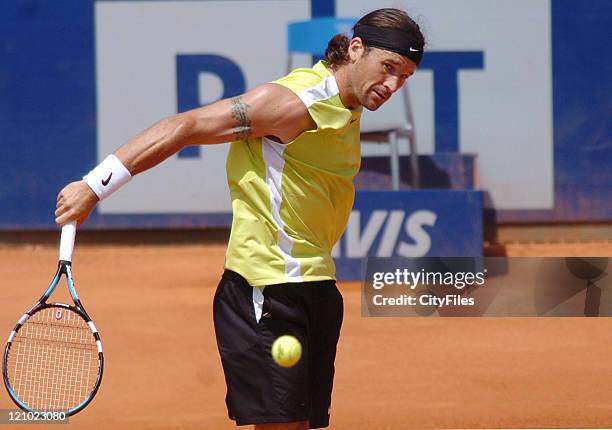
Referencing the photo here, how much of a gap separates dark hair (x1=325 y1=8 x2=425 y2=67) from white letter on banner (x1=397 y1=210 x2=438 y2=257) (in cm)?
575

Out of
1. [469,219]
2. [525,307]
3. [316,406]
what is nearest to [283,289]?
[316,406]

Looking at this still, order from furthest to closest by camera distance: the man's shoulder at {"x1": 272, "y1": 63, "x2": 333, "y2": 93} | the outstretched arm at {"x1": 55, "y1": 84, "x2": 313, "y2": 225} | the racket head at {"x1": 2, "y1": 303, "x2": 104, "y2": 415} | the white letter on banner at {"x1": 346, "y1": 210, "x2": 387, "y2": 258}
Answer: the white letter on banner at {"x1": 346, "y1": 210, "x2": 387, "y2": 258}
the racket head at {"x1": 2, "y1": 303, "x2": 104, "y2": 415}
the man's shoulder at {"x1": 272, "y1": 63, "x2": 333, "y2": 93}
the outstretched arm at {"x1": 55, "y1": 84, "x2": 313, "y2": 225}

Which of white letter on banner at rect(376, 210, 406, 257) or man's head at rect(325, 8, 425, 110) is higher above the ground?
man's head at rect(325, 8, 425, 110)

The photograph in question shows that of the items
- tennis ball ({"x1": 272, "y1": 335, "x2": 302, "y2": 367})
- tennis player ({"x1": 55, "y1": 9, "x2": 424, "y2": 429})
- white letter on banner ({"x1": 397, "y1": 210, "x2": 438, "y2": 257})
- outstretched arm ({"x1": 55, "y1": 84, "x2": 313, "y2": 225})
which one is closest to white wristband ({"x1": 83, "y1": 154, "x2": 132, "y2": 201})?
outstretched arm ({"x1": 55, "y1": 84, "x2": 313, "y2": 225})

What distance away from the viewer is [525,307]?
7.67 metres

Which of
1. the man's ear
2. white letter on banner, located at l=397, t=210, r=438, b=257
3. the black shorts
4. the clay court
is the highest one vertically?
the man's ear

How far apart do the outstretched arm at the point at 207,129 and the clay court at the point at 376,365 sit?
2.38 meters

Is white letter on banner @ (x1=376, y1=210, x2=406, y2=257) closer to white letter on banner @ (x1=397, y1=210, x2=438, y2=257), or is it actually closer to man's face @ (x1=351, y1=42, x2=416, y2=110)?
white letter on banner @ (x1=397, y1=210, x2=438, y2=257)

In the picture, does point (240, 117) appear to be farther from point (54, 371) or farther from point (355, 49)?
point (54, 371)

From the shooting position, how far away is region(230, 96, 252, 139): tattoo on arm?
2900 millimetres

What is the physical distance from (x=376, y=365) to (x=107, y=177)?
3.66 meters

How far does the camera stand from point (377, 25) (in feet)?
10.1

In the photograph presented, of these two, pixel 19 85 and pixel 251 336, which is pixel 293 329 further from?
pixel 19 85

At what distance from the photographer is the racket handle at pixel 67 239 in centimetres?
287
